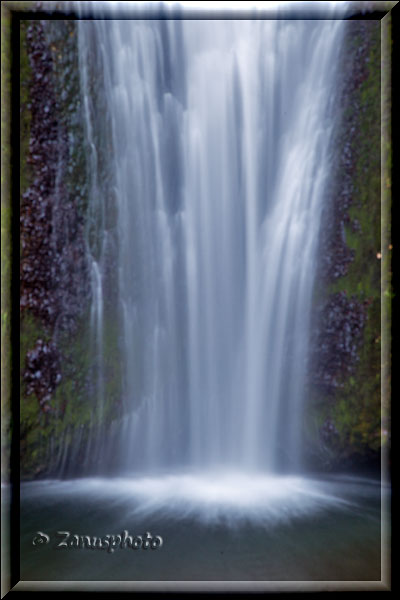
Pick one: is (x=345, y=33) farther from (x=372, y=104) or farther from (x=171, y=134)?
(x=171, y=134)

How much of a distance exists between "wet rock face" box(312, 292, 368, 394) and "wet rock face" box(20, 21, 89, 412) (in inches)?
123

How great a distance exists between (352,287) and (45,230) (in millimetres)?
3834

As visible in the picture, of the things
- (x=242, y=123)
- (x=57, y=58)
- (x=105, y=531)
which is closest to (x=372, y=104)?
(x=242, y=123)

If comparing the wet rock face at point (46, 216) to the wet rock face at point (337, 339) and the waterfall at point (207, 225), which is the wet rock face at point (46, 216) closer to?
the waterfall at point (207, 225)

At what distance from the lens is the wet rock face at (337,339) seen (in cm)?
486

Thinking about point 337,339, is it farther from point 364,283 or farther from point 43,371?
point 43,371

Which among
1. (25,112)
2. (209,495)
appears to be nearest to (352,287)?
(209,495)
